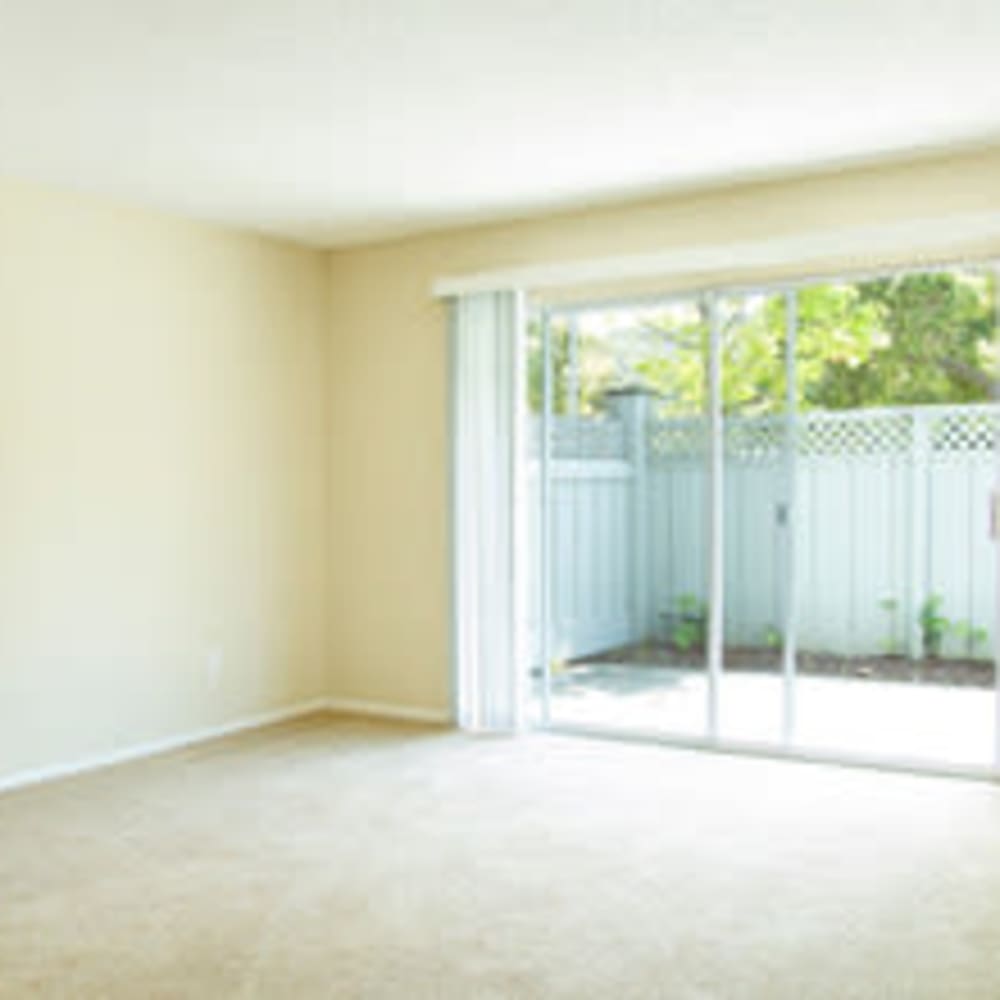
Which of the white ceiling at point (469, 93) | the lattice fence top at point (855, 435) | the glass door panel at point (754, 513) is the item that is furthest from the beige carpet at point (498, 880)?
the white ceiling at point (469, 93)

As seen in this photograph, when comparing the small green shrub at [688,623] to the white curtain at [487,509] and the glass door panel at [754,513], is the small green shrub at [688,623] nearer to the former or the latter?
the glass door panel at [754,513]

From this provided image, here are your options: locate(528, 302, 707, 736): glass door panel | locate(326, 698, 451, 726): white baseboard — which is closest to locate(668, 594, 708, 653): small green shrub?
locate(528, 302, 707, 736): glass door panel

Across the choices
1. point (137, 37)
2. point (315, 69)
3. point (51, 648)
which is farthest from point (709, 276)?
point (51, 648)

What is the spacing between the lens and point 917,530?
15.9 feet

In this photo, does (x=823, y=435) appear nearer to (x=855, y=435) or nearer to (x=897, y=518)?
(x=855, y=435)

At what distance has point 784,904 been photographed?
327 cm

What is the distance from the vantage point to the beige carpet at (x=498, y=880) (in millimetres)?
2836

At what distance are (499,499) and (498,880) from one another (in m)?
2.29

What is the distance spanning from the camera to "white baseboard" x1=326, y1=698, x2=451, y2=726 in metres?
5.74

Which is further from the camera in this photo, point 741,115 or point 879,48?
point 741,115

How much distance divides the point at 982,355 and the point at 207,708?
364 cm

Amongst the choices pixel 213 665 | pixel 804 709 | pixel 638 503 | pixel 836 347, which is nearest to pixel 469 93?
pixel 836 347

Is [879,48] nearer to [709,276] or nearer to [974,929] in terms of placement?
[709,276]

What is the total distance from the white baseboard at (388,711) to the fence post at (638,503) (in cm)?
104
